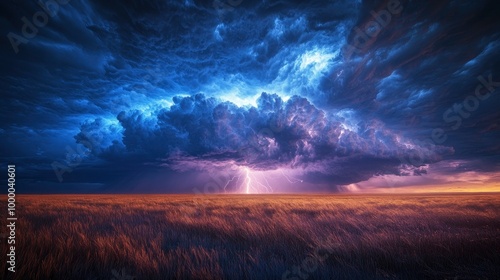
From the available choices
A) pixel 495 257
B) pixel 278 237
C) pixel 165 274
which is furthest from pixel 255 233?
pixel 495 257

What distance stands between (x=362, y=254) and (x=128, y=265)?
4.50m

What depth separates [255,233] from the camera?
20.1 ft

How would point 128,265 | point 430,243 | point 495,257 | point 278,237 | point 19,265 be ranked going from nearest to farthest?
1. point 19,265
2. point 128,265
3. point 495,257
4. point 430,243
5. point 278,237

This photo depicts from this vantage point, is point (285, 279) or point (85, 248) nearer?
point (285, 279)

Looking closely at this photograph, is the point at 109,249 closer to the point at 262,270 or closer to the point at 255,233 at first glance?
the point at 262,270

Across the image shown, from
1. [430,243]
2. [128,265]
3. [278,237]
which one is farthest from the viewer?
[278,237]

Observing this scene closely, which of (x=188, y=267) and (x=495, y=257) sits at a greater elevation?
(x=188, y=267)

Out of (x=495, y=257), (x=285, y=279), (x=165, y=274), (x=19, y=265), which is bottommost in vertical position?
(x=495, y=257)

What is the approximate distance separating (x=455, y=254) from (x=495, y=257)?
666mm

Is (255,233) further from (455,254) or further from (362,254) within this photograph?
(455,254)

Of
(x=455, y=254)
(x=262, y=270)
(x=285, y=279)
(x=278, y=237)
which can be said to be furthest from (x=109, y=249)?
(x=455, y=254)

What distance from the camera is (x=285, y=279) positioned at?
333 cm

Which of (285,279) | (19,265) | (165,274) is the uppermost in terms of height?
(19,265)

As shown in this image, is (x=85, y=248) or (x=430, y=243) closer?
(x=85, y=248)
